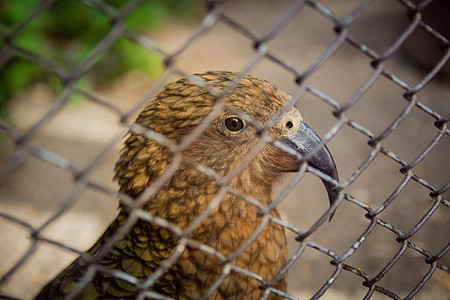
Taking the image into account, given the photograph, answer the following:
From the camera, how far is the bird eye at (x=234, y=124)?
1902 mm

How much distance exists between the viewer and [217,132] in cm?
192

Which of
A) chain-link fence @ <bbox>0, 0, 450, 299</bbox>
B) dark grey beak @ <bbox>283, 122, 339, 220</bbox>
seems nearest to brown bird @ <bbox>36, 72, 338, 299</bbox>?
dark grey beak @ <bbox>283, 122, 339, 220</bbox>

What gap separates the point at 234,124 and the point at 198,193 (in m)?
0.38

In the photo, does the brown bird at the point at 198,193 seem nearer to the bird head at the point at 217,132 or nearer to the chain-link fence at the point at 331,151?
the bird head at the point at 217,132

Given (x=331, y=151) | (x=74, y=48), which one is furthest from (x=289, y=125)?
(x=74, y=48)

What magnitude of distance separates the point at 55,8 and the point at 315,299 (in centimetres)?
508

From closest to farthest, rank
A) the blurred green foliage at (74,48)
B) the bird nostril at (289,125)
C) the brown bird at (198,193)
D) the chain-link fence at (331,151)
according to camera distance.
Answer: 1. the brown bird at (198,193)
2. the bird nostril at (289,125)
3. the chain-link fence at (331,151)
4. the blurred green foliage at (74,48)

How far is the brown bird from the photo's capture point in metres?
1.82

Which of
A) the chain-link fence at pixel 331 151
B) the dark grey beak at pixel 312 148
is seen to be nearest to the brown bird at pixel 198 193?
the dark grey beak at pixel 312 148

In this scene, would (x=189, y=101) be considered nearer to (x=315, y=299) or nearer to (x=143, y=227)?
(x=143, y=227)

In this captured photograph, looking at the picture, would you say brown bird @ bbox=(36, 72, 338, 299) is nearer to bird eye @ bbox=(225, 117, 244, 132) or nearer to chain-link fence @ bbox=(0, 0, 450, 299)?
bird eye @ bbox=(225, 117, 244, 132)

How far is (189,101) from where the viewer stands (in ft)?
6.22

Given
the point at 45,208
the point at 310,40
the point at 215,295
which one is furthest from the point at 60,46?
the point at 215,295

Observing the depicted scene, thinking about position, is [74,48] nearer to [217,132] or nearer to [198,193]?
[217,132]
